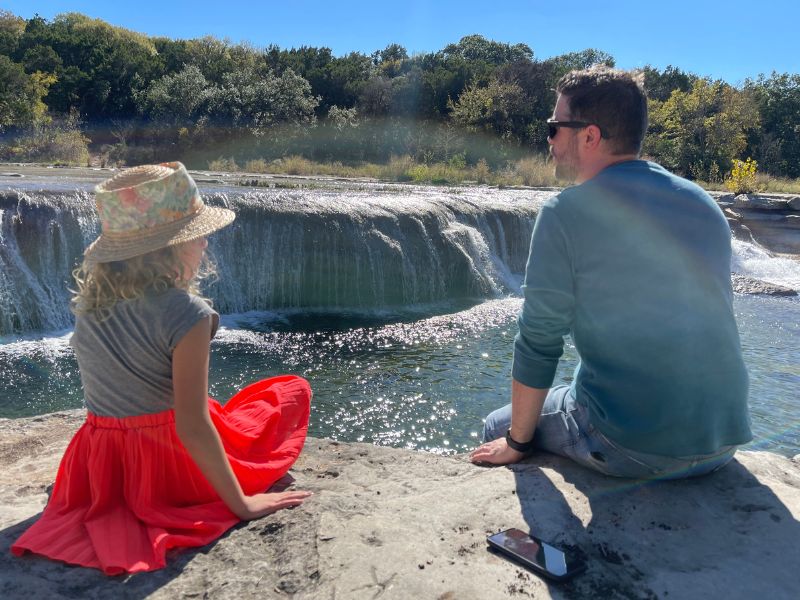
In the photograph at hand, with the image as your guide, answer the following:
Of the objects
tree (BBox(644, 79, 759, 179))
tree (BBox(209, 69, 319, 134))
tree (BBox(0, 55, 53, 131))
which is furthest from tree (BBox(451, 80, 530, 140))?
tree (BBox(0, 55, 53, 131))

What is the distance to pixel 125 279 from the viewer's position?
1.91 metres

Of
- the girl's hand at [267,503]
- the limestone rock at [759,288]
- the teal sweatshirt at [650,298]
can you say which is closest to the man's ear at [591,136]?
the teal sweatshirt at [650,298]

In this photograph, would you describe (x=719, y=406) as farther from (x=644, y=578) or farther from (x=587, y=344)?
(x=644, y=578)

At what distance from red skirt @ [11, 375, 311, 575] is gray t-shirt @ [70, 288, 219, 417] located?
0.06m

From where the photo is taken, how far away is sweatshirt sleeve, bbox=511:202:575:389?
201cm

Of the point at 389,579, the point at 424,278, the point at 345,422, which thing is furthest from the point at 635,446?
the point at 424,278

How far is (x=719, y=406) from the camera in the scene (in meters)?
1.97

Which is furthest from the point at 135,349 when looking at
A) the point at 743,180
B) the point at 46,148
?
the point at 46,148

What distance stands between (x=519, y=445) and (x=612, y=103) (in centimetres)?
117

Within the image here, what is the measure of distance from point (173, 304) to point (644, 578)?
1445 millimetres

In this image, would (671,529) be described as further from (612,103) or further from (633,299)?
(612,103)

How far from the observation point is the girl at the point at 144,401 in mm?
1875

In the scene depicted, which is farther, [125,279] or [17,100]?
[17,100]

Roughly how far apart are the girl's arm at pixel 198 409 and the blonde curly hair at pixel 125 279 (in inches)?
7.2
